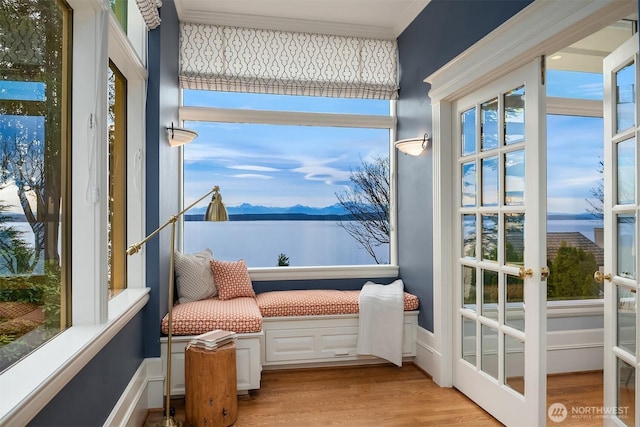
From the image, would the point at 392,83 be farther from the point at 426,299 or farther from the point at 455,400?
the point at 455,400

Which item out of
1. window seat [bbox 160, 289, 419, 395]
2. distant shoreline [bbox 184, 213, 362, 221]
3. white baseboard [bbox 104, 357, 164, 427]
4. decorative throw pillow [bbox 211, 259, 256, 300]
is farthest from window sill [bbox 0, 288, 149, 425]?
distant shoreline [bbox 184, 213, 362, 221]

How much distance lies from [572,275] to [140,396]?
3.43 metres

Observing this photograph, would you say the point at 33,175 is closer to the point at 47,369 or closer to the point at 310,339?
the point at 47,369

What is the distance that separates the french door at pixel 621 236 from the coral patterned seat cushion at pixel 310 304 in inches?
61.2

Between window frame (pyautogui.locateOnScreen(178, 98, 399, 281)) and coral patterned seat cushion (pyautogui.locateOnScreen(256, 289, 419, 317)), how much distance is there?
315 mm

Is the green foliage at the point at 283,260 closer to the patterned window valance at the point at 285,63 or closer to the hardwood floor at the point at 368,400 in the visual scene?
the hardwood floor at the point at 368,400

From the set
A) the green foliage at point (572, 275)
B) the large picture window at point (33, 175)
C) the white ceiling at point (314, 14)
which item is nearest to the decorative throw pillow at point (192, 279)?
the large picture window at point (33, 175)

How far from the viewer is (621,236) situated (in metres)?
1.96

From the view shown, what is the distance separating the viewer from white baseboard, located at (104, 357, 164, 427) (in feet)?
6.78

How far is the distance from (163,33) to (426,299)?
280cm

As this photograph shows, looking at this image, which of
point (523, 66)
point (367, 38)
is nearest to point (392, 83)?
point (367, 38)

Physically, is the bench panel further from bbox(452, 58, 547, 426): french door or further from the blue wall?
bbox(452, 58, 547, 426): french door

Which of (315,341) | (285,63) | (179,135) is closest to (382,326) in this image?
(315,341)

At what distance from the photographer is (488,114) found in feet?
8.55
